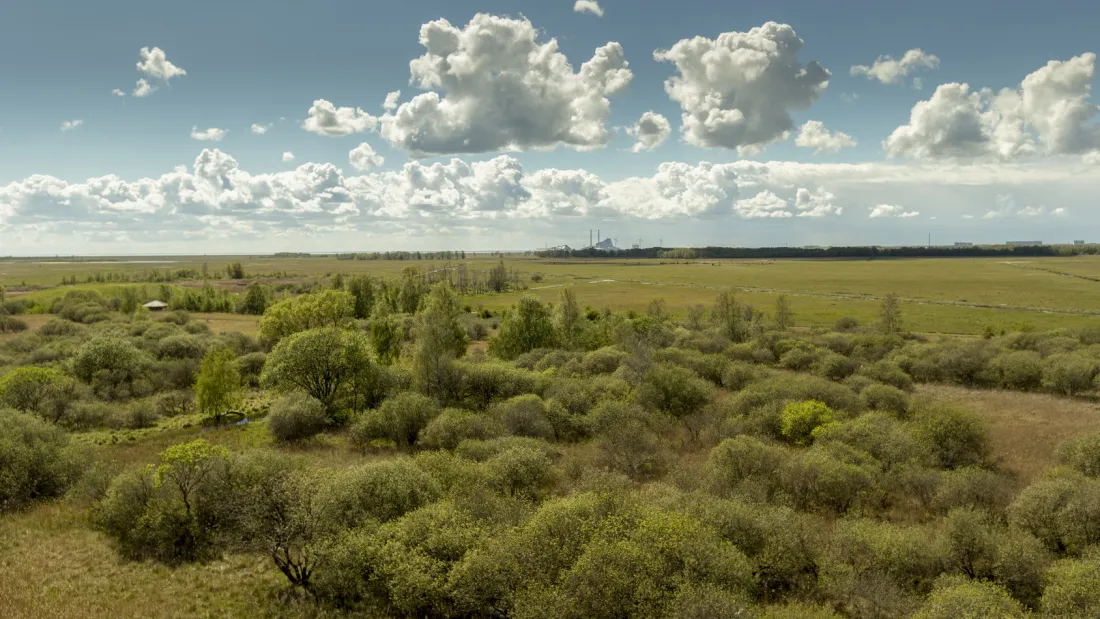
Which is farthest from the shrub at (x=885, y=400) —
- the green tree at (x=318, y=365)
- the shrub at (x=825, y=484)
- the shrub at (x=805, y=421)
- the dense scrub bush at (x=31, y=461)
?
the dense scrub bush at (x=31, y=461)

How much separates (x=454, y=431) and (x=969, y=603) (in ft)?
91.7

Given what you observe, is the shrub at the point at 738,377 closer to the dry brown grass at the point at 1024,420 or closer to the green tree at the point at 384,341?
the dry brown grass at the point at 1024,420

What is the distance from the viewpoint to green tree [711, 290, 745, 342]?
77.1m

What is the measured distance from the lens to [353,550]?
1983 centimetres

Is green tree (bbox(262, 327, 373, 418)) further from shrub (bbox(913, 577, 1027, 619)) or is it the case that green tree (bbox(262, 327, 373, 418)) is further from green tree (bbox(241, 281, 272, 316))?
green tree (bbox(241, 281, 272, 316))

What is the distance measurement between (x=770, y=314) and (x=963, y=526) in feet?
271


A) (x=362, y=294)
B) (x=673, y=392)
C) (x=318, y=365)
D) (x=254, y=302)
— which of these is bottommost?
(x=673, y=392)

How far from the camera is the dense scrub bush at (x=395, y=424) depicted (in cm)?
3738

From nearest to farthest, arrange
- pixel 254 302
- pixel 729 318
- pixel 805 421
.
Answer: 1. pixel 805 421
2. pixel 729 318
3. pixel 254 302

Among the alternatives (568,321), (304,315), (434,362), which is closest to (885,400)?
(434,362)

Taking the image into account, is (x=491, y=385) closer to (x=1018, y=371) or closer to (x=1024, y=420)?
(x=1024, y=420)

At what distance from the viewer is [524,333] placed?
6744cm

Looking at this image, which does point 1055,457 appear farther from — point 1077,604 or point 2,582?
point 2,582

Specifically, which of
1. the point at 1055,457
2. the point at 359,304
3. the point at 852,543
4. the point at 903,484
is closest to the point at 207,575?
the point at 852,543
